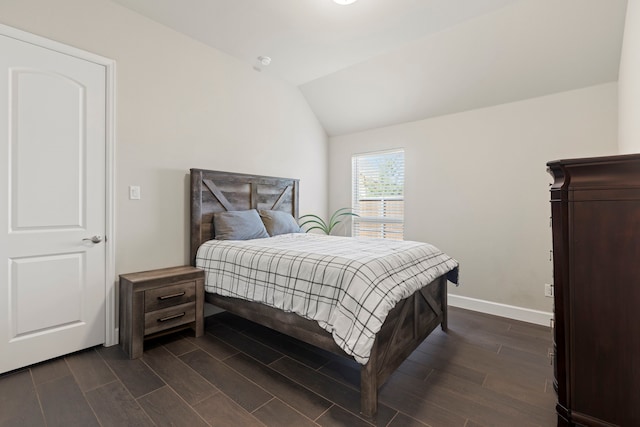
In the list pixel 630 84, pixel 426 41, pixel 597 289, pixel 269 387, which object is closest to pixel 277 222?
pixel 269 387

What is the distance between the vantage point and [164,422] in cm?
154

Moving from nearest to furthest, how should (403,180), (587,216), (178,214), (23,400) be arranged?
(587,216) < (23,400) < (178,214) < (403,180)

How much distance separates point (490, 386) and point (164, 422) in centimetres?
194

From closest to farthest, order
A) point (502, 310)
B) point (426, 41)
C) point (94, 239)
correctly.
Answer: point (94, 239) < point (426, 41) < point (502, 310)

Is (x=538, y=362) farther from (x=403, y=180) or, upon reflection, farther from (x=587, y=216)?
(x=403, y=180)

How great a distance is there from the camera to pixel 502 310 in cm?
318

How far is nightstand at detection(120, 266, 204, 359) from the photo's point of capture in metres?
2.22

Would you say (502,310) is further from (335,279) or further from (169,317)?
(169,317)

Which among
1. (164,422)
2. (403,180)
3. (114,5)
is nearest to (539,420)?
(164,422)

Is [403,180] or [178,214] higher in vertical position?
[403,180]

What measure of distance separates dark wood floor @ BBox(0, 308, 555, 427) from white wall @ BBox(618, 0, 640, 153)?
1.71 meters

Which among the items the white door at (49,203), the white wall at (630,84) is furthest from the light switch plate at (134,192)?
the white wall at (630,84)

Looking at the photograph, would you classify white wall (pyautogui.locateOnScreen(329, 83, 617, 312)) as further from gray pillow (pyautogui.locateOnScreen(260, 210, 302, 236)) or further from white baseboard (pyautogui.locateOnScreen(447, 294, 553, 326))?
gray pillow (pyautogui.locateOnScreen(260, 210, 302, 236))

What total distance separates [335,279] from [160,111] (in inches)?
89.3
